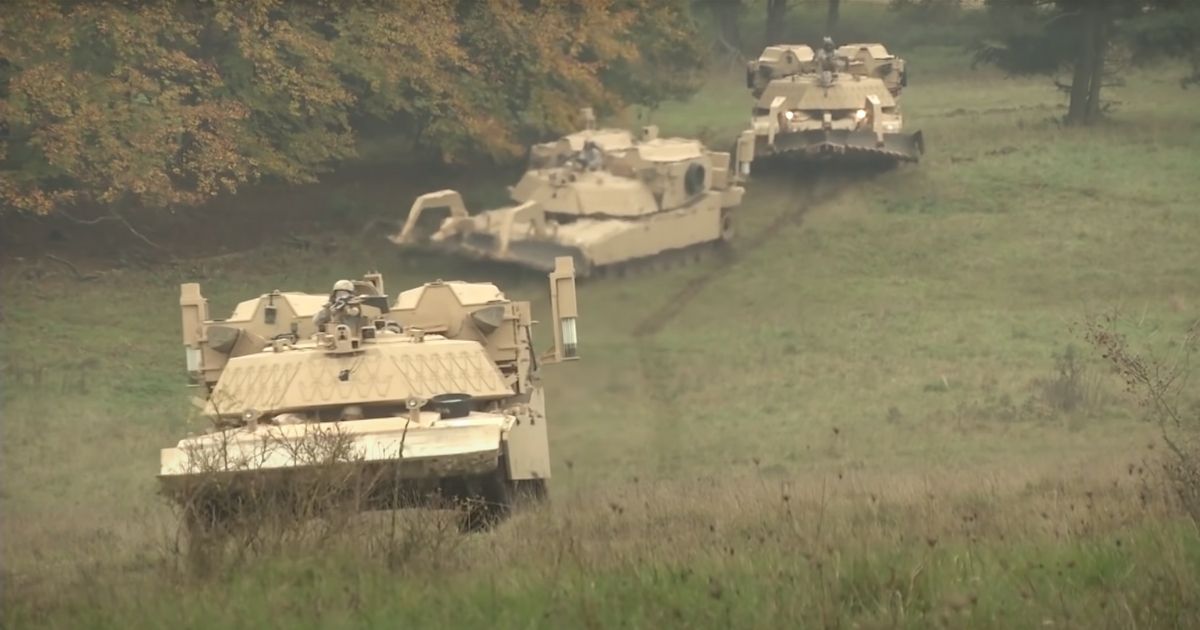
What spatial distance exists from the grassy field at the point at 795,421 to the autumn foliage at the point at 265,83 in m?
1.22

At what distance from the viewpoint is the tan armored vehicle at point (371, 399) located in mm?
10133

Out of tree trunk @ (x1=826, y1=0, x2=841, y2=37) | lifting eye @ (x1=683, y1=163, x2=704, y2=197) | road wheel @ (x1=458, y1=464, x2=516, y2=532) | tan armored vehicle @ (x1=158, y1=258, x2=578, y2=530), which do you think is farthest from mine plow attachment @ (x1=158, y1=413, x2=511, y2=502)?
tree trunk @ (x1=826, y1=0, x2=841, y2=37)

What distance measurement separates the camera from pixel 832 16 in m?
29.9

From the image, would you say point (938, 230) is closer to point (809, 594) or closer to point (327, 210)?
point (327, 210)

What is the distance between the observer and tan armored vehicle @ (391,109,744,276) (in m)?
23.7

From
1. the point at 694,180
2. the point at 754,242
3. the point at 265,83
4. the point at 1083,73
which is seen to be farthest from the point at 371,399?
the point at 1083,73

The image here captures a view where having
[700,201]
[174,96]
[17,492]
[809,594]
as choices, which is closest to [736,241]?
[700,201]

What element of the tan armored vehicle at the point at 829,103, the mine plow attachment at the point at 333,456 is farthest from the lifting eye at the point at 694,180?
the mine plow attachment at the point at 333,456

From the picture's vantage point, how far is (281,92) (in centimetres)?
2419

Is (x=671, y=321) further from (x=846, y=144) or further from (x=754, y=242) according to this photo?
(x=846, y=144)

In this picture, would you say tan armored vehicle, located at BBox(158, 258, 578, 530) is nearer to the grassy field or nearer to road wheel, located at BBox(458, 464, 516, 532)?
road wheel, located at BBox(458, 464, 516, 532)

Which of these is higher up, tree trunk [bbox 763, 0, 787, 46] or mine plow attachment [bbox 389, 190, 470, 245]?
tree trunk [bbox 763, 0, 787, 46]

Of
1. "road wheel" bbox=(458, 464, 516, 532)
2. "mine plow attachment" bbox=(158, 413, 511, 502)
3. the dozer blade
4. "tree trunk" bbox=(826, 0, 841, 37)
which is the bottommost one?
"road wheel" bbox=(458, 464, 516, 532)

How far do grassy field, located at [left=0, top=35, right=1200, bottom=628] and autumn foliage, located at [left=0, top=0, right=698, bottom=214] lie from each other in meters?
1.22
